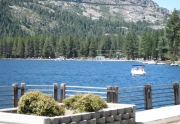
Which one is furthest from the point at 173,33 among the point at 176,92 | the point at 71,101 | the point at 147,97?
the point at 71,101

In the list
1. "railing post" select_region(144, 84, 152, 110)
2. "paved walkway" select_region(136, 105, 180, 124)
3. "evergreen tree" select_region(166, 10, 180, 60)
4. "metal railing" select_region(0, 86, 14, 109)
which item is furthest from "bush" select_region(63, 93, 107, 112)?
"evergreen tree" select_region(166, 10, 180, 60)

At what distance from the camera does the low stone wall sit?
1152 centimetres

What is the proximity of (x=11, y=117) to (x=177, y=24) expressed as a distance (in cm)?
15080

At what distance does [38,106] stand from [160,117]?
5.91m

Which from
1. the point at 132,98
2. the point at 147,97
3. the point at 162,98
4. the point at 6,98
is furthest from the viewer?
the point at 162,98

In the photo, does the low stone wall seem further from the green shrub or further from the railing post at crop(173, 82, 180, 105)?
the railing post at crop(173, 82, 180, 105)

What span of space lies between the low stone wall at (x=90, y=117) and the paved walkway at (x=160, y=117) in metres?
1.43

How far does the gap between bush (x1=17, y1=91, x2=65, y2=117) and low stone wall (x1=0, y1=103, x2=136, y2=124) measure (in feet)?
2.22

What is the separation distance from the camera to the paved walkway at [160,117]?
1550 centimetres

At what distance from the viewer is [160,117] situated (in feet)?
53.7

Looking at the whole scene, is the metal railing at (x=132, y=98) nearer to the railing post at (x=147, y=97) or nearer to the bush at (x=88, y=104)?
the railing post at (x=147, y=97)

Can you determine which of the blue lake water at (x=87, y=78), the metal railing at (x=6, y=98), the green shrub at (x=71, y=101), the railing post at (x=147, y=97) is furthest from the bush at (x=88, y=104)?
the blue lake water at (x=87, y=78)

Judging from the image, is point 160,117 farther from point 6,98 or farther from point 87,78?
point 87,78

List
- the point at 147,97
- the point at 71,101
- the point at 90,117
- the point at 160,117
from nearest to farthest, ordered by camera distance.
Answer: the point at 90,117 → the point at 71,101 → the point at 160,117 → the point at 147,97
